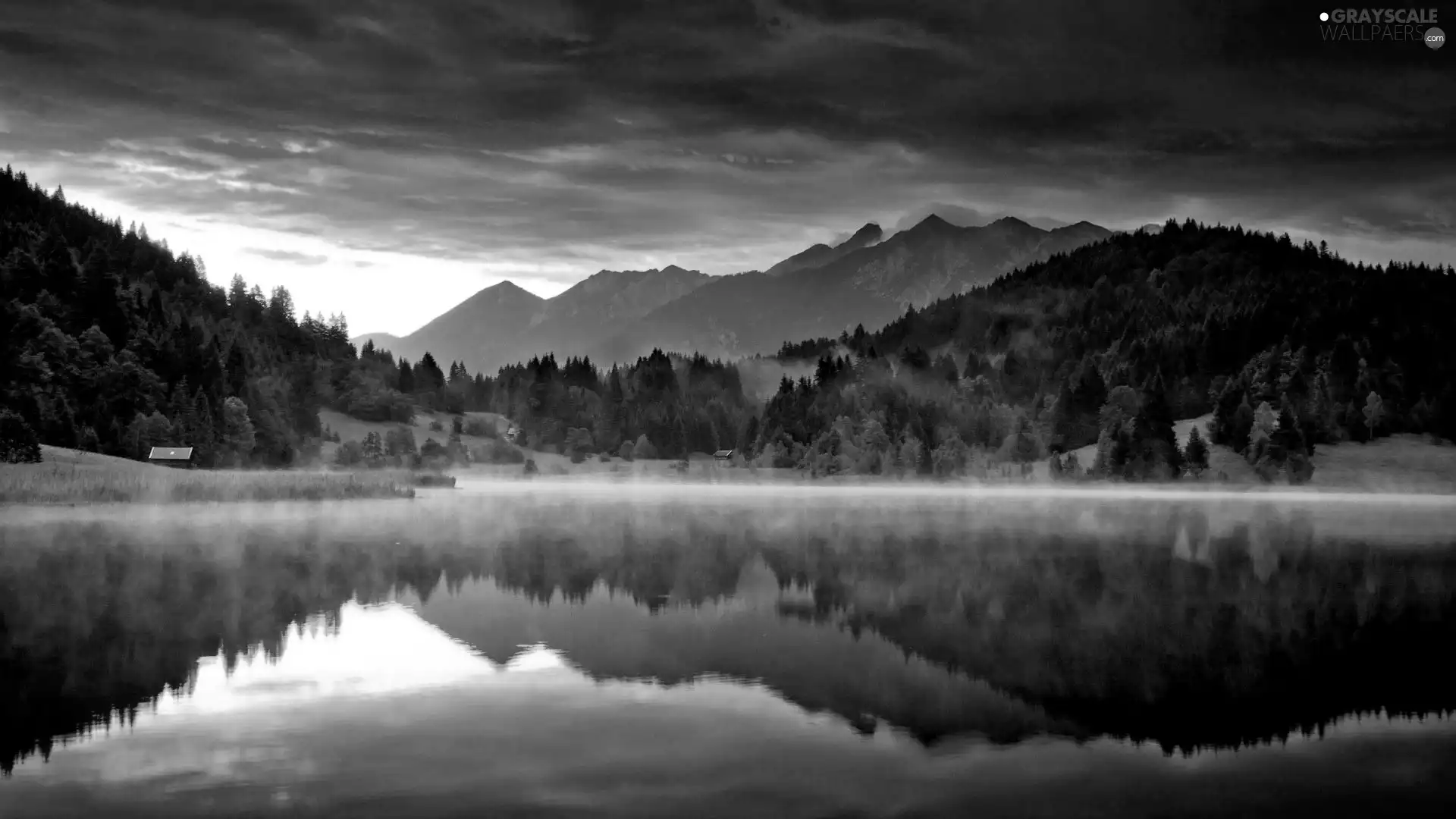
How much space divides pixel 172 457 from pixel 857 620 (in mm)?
140458

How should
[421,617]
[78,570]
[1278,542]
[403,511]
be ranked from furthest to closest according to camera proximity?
1. [403,511]
2. [1278,542]
3. [78,570]
4. [421,617]

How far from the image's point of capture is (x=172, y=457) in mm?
152250

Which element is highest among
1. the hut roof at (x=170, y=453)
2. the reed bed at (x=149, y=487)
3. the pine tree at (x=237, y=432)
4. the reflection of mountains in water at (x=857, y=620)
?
the pine tree at (x=237, y=432)

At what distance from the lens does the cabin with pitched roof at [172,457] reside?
151375mm

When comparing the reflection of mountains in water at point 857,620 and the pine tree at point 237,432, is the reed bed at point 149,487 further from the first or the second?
the pine tree at point 237,432

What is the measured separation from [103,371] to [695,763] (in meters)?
164

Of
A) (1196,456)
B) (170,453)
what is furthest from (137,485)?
(1196,456)

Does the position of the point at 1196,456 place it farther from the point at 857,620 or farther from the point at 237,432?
the point at 857,620

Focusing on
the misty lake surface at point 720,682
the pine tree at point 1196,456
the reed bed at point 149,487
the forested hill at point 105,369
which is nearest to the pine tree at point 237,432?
the forested hill at point 105,369

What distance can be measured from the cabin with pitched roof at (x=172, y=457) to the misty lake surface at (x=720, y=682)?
104620 millimetres

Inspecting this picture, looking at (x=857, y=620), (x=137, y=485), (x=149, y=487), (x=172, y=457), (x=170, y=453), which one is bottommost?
(x=857, y=620)

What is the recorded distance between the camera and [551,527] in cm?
7525

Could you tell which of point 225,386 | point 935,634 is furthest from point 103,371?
point 935,634

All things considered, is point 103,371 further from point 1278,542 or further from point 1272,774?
point 1272,774
